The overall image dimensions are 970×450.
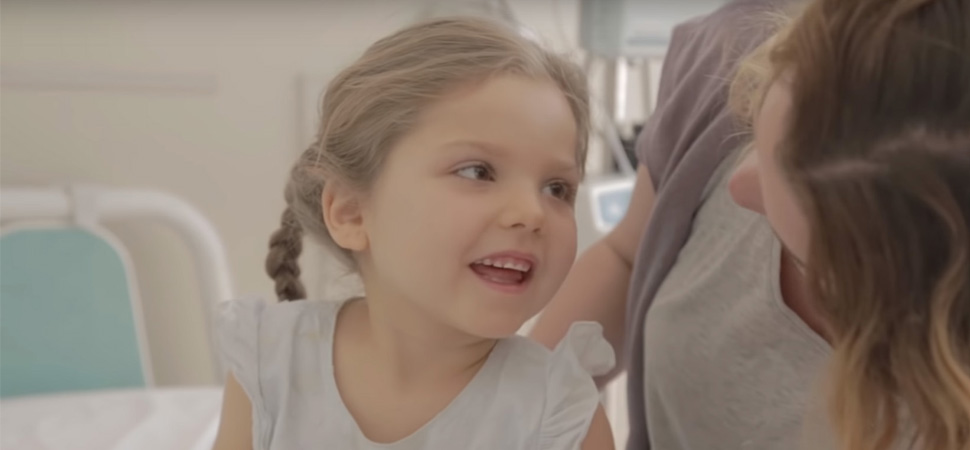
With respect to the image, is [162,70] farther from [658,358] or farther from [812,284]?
[812,284]

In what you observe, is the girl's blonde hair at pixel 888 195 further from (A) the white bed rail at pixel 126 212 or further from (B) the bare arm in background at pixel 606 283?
(A) the white bed rail at pixel 126 212

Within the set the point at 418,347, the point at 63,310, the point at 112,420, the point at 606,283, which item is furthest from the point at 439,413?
the point at 63,310

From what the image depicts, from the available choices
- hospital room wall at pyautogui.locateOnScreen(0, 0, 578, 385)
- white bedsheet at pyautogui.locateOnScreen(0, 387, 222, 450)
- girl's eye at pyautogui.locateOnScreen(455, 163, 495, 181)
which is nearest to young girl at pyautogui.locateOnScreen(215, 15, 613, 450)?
girl's eye at pyautogui.locateOnScreen(455, 163, 495, 181)

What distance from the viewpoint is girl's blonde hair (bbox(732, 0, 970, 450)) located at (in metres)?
0.44

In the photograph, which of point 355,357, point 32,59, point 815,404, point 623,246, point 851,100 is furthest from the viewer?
point 32,59

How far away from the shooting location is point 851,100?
17.9 inches

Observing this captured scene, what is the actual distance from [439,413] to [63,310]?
0.66 metres

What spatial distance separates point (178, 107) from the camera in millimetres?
1247

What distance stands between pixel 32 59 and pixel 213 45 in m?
0.22

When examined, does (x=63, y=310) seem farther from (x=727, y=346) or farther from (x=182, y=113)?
(x=727, y=346)

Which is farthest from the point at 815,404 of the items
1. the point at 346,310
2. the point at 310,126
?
the point at 310,126

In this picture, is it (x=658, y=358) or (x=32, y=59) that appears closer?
(x=658, y=358)

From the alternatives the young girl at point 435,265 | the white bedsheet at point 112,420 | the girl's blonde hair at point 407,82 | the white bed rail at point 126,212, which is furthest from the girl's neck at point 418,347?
the white bed rail at point 126,212

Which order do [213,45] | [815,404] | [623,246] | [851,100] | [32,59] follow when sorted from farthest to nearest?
[213,45] → [32,59] → [623,246] → [815,404] → [851,100]
